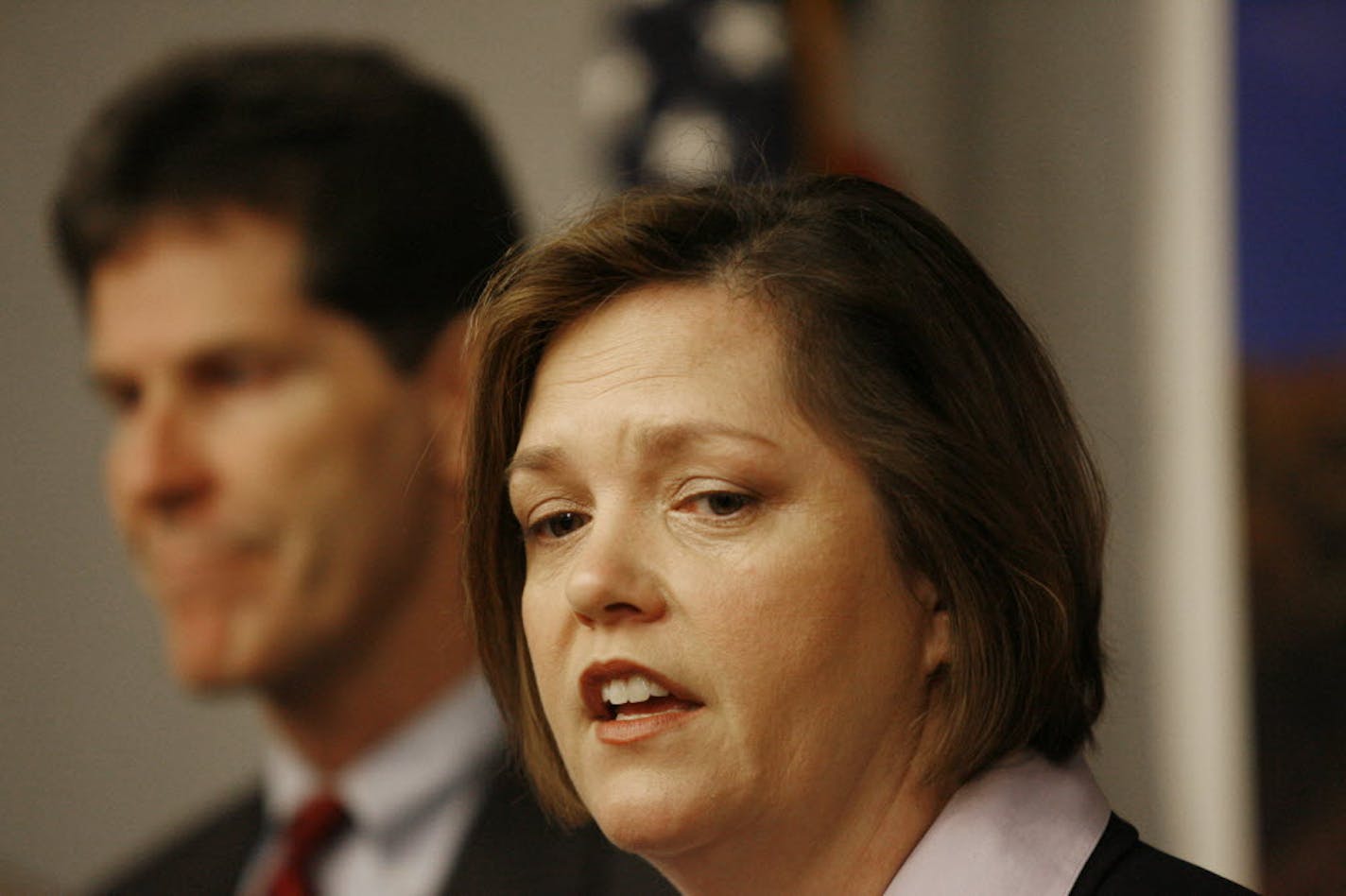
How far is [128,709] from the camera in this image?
12.6 feet

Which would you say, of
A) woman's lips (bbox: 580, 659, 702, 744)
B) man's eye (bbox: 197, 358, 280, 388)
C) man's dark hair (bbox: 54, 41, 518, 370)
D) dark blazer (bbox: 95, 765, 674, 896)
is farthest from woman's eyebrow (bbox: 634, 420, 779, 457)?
man's eye (bbox: 197, 358, 280, 388)

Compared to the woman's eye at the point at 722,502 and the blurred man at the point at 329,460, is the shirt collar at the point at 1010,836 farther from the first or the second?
the blurred man at the point at 329,460

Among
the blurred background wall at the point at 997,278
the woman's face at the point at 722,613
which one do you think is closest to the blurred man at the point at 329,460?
the blurred background wall at the point at 997,278

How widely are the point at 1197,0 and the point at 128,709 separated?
3.13m

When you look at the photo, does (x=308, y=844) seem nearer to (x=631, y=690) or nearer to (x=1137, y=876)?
(x=631, y=690)

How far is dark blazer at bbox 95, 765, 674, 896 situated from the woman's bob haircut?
3.91ft

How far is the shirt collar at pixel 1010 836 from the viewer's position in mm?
1690

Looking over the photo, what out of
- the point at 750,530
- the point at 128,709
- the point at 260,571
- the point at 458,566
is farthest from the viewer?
the point at 128,709

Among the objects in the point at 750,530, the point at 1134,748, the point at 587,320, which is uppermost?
the point at 587,320

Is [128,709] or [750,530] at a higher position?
[750,530]

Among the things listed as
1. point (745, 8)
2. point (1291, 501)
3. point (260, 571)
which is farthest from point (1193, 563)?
point (260, 571)

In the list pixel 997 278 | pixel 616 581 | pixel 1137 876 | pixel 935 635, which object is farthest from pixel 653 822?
pixel 997 278

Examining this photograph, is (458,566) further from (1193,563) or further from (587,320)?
(1193,563)

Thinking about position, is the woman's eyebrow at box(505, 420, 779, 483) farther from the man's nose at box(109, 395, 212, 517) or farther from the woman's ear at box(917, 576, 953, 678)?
the man's nose at box(109, 395, 212, 517)
